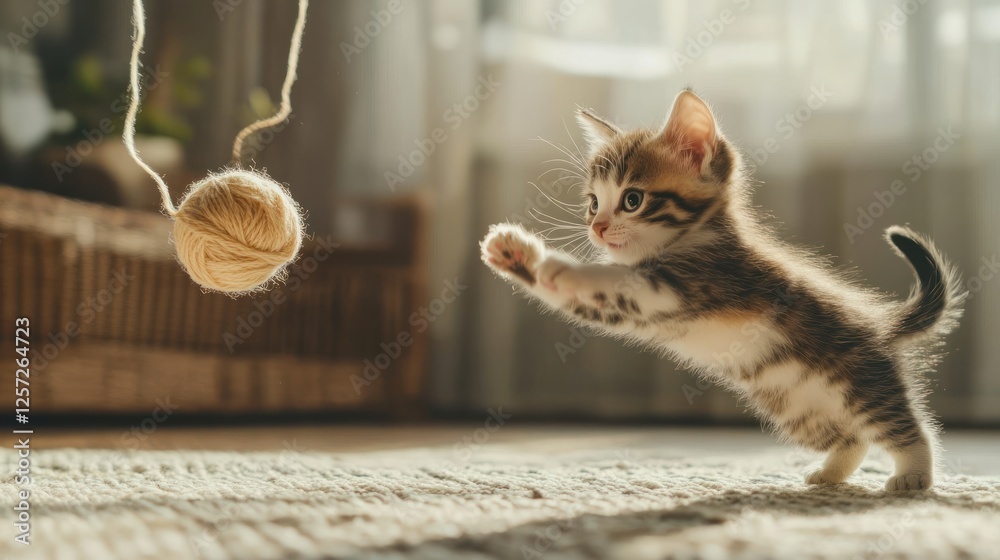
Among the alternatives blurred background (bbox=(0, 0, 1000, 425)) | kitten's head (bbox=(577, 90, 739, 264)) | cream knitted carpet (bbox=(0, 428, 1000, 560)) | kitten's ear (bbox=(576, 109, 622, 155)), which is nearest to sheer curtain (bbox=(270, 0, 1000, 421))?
blurred background (bbox=(0, 0, 1000, 425))

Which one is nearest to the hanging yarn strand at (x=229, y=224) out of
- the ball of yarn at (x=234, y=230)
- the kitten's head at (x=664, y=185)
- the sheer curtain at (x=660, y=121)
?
the ball of yarn at (x=234, y=230)

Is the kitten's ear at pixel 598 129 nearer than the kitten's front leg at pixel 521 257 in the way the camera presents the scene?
No

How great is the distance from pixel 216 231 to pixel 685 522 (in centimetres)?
64

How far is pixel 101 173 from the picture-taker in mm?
2186

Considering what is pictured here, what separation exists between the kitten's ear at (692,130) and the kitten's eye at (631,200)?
0.29 feet

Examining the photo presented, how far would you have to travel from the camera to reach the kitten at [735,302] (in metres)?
0.97

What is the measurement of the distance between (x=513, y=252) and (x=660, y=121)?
139 cm

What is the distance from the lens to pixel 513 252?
3.19 ft

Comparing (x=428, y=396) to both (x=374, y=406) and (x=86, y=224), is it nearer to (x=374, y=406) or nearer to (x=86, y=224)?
(x=374, y=406)

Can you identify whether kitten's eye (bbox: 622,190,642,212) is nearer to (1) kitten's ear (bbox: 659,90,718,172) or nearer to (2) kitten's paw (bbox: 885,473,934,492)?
(1) kitten's ear (bbox: 659,90,718,172)

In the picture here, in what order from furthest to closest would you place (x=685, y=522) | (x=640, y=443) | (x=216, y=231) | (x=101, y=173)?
(x=101, y=173) < (x=640, y=443) < (x=216, y=231) < (x=685, y=522)

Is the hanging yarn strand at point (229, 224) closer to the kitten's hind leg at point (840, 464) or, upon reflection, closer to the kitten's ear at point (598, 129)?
the kitten's ear at point (598, 129)

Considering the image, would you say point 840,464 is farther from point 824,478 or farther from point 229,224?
point 229,224

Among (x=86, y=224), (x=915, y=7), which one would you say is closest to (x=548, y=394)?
(x=86, y=224)
